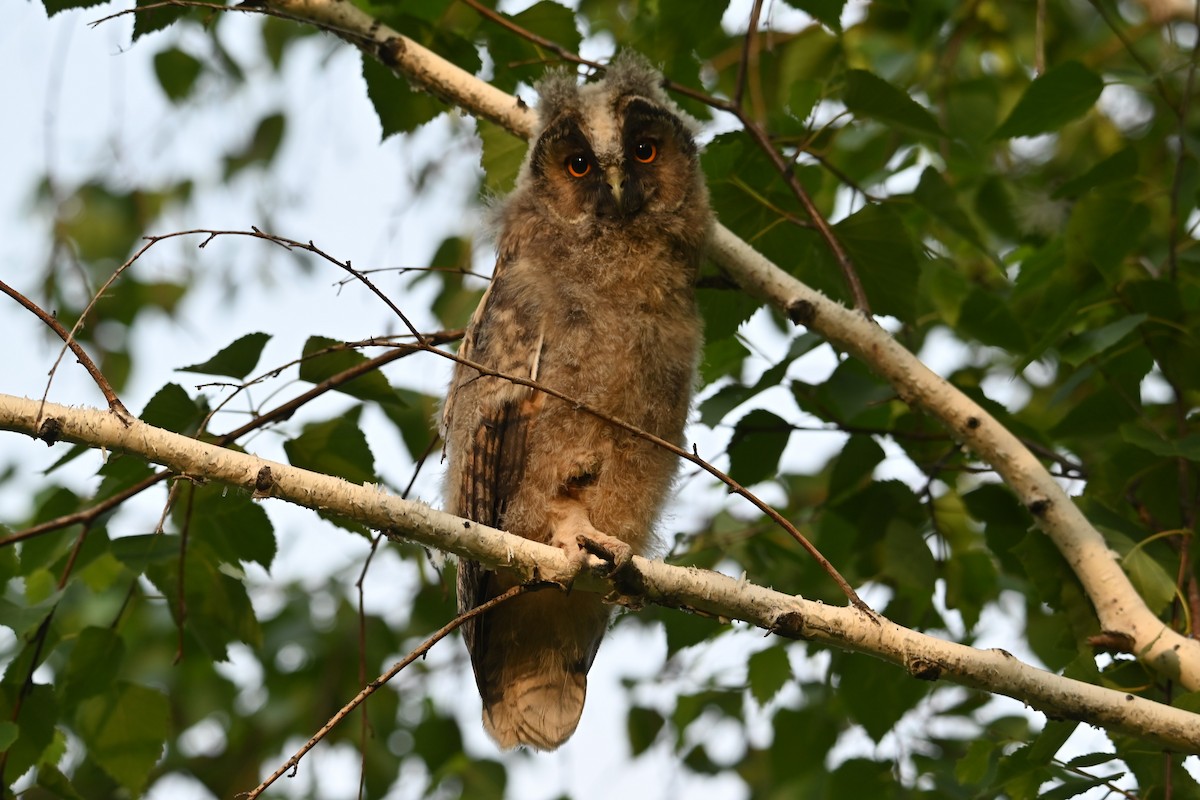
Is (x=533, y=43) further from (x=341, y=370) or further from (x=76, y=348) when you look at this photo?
(x=76, y=348)

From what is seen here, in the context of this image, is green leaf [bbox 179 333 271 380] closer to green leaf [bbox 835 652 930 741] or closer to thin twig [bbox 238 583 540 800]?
thin twig [bbox 238 583 540 800]

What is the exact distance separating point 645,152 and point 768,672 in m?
1.32

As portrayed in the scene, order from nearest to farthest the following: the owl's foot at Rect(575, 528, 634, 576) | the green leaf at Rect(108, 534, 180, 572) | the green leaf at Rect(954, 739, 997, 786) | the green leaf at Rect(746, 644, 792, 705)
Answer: the owl's foot at Rect(575, 528, 634, 576), the green leaf at Rect(108, 534, 180, 572), the green leaf at Rect(954, 739, 997, 786), the green leaf at Rect(746, 644, 792, 705)

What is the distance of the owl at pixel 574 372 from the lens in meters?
2.39

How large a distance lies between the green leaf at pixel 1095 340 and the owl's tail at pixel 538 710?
120 cm

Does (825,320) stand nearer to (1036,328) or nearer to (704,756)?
(1036,328)

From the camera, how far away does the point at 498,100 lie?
101 inches

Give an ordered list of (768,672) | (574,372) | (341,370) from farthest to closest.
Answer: (768,672)
(574,372)
(341,370)

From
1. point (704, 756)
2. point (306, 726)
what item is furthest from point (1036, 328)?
point (306, 726)

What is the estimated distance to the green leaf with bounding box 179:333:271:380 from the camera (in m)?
2.12

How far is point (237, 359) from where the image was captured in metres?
2.15

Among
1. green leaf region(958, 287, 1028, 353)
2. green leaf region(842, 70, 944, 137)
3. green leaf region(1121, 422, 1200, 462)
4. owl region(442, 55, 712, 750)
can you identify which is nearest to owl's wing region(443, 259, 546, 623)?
owl region(442, 55, 712, 750)

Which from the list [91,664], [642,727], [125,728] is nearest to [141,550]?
[91,664]

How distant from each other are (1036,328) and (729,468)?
735mm
